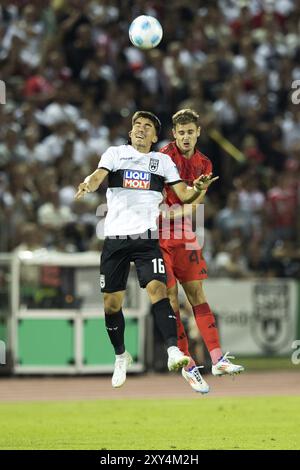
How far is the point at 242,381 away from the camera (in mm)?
18875

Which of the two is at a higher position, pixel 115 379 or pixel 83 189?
pixel 83 189

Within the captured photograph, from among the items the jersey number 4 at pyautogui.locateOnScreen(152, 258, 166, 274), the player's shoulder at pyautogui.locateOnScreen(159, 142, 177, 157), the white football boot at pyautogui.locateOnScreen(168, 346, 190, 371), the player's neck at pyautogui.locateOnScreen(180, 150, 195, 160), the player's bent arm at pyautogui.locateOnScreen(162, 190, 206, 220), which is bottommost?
the white football boot at pyautogui.locateOnScreen(168, 346, 190, 371)

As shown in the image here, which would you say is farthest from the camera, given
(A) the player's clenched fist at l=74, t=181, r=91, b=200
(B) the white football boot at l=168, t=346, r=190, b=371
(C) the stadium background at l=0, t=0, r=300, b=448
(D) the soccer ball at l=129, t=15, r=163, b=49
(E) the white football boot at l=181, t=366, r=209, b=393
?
(C) the stadium background at l=0, t=0, r=300, b=448

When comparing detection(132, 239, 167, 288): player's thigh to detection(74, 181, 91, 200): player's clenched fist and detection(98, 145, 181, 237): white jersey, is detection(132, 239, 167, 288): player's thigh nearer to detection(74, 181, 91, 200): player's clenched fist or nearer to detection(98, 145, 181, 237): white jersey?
detection(98, 145, 181, 237): white jersey

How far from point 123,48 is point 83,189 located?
11563 millimetres

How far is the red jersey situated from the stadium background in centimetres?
597

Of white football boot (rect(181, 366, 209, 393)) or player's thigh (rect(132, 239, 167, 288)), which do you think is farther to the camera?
white football boot (rect(181, 366, 209, 393))

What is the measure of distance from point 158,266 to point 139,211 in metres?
0.56

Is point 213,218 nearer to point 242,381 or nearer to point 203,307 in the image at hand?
point 242,381

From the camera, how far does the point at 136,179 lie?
38.9 ft

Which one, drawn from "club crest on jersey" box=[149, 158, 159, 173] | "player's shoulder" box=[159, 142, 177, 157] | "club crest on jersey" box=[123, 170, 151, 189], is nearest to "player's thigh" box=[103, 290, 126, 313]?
"club crest on jersey" box=[123, 170, 151, 189]

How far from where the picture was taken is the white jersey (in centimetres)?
1184

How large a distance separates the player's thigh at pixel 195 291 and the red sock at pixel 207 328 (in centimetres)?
6
